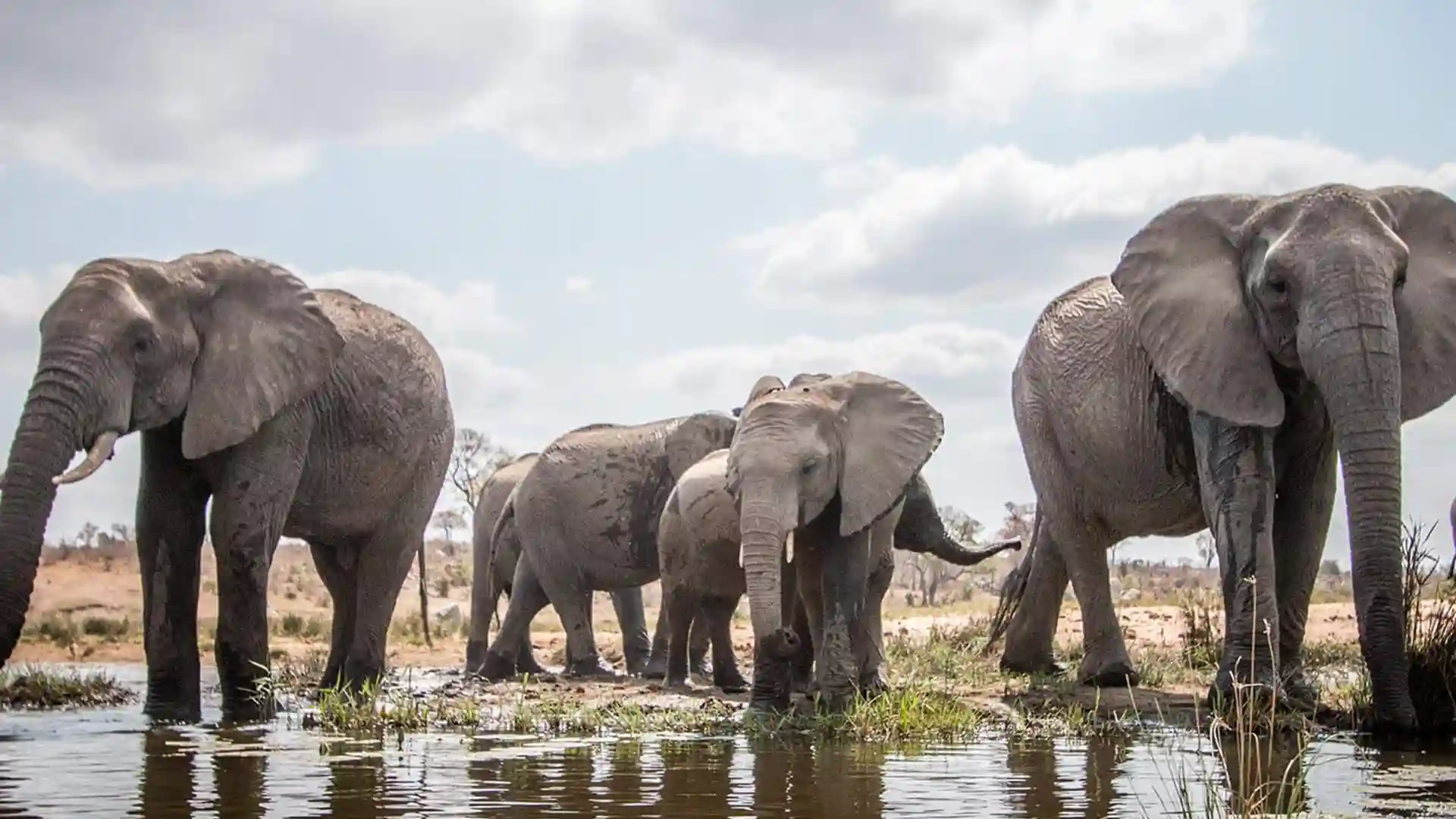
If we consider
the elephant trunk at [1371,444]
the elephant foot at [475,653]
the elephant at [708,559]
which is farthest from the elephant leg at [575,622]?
the elephant trunk at [1371,444]

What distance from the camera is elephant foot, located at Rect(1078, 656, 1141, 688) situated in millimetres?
12750

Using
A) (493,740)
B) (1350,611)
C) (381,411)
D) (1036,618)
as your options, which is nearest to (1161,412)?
(1036,618)

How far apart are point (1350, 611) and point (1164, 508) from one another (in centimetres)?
918

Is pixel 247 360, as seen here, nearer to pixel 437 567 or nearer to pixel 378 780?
pixel 378 780

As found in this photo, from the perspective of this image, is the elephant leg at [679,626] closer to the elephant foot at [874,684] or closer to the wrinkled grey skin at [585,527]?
the elephant foot at [874,684]

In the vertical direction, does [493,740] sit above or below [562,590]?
below

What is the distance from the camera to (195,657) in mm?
12500

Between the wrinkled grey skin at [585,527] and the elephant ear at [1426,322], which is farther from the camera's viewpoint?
the wrinkled grey skin at [585,527]

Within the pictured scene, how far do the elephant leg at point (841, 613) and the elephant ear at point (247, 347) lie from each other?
11.5 feet

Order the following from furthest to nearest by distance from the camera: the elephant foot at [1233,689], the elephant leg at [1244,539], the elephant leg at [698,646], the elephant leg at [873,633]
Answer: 1. the elephant leg at [698,646]
2. the elephant leg at [873,633]
3. the elephant leg at [1244,539]
4. the elephant foot at [1233,689]

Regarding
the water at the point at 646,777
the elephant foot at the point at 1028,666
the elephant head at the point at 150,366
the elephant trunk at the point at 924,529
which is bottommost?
the water at the point at 646,777

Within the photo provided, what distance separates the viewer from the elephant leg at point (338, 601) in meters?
14.4

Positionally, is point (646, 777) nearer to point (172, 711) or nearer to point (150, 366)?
point (150, 366)

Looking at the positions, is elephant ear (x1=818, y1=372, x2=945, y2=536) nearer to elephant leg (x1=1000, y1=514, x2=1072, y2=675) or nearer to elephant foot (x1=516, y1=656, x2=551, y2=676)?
elephant leg (x1=1000, y1=514, x2=1072, y2=675)
